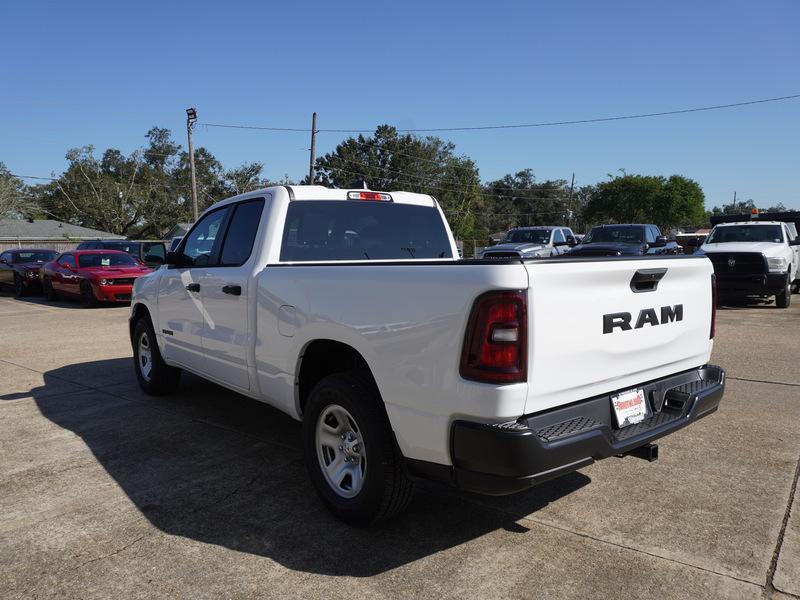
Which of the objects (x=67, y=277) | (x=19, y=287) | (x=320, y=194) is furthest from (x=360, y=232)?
(x=19, y=287)

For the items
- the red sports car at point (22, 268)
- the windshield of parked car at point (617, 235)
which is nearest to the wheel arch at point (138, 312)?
the windshield of parked car at point (617, 235)

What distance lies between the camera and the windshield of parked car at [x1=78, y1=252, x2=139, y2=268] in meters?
16.0

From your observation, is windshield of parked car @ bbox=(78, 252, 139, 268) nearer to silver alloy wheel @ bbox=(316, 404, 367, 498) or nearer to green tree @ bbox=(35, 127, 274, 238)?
silver alloy wheel @ bbox=(316, 404, 367, 498)

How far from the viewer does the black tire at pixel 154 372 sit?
5.92m

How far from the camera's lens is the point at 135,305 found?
626 centimetres

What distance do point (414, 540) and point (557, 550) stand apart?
2.38ft

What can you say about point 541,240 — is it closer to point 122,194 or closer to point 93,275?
point 93,275

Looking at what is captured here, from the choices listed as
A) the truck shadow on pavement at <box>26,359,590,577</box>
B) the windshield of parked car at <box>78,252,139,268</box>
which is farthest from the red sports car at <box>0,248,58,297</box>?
the truck shadow on pavement at <box>26,359,590,577</box>

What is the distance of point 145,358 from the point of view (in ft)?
20.7

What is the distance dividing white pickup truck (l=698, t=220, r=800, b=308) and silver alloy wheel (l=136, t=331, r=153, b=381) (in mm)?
11224

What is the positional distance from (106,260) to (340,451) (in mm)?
14791

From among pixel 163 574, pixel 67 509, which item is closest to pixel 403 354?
pixel 163 574

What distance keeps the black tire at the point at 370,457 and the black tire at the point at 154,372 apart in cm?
311

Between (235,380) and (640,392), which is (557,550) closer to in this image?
(640,392)
